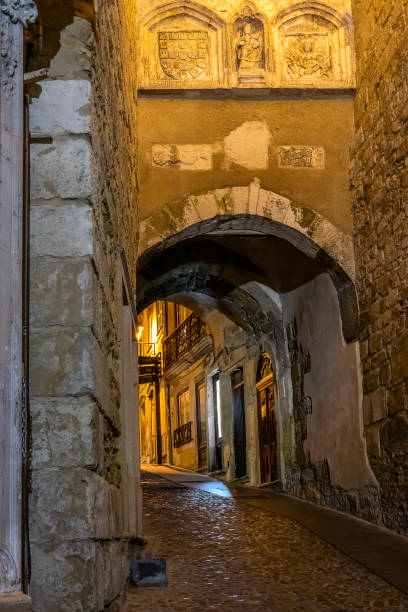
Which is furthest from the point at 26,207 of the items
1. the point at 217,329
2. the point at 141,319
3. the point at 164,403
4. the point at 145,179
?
the point at 141,319

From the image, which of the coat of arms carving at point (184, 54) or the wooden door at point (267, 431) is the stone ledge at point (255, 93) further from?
the wooden door at point (267, 431)

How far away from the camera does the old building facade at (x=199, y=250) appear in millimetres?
2822

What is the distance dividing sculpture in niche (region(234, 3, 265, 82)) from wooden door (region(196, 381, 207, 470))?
9.92 metres

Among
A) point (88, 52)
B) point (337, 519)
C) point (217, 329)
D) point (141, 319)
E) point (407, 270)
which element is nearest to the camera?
point (88, 52)

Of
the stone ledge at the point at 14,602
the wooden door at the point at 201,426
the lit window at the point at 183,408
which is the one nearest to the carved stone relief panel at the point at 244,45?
the stone ledge at the point at 14,602

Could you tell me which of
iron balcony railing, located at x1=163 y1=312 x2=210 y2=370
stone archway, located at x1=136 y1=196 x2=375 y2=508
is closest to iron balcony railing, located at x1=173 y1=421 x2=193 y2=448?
iron balcony railing, located at x1=163 y1=312 x2=210 y2=370

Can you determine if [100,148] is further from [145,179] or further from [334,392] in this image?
[334,392]

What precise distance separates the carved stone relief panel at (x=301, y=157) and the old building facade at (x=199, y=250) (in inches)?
0.8

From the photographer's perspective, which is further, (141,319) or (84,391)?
(141,319)

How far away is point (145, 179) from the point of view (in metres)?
7.93

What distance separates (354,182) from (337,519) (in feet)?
9.98

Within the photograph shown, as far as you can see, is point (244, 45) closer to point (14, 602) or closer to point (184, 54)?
point (184, 54)

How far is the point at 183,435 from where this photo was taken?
61.6 ft

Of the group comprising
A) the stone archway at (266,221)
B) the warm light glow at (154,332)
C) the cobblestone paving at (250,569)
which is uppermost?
the warm light glow at (154,332)
